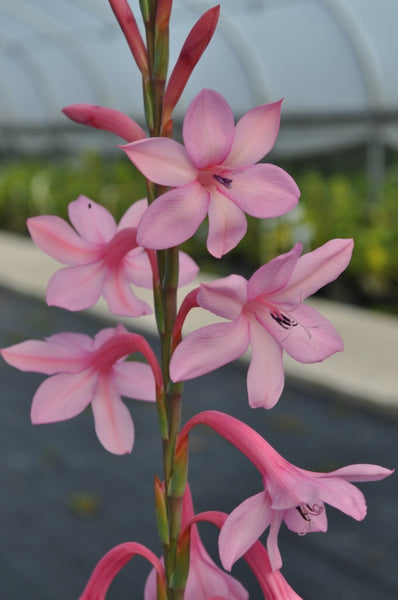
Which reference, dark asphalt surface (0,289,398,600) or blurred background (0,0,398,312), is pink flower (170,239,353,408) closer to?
dark asphalt surface (0,289,398,600)

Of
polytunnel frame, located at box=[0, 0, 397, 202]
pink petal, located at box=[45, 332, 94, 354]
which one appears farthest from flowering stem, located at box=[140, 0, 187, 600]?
polytunnel frame, located at box=[0, 0, 397, 202]

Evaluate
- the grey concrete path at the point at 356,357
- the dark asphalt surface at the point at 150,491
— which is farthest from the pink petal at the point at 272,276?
the grey concrete path at the point at 356,357

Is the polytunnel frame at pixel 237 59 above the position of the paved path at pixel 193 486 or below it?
above

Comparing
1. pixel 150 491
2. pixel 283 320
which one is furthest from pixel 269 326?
pixel 150 491

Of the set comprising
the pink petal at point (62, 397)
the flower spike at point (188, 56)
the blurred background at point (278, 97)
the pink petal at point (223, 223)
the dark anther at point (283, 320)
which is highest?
the flower spike at point (188, 56)

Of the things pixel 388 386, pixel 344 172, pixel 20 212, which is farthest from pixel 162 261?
pixel 20 212

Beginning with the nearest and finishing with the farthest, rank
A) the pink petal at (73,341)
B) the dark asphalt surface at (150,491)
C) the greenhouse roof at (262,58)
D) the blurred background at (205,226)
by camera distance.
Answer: the pink petal at (73,341) < the dark asphalt surface at (150,491) < the blurred background at (205,226) < the greenhouse roof at (262,58)

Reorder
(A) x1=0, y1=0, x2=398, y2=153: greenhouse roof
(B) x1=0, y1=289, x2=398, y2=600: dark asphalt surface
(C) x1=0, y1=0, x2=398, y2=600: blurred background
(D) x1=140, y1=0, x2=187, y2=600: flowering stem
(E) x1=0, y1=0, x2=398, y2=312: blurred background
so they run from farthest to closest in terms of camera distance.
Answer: (A) x1=0, y1=0, x2=398, y2=153: greenhouse roof < (E) x1=0, y1=0, x2=398, y2=312: blurred background < (C) x1=0, y1=0, x2=398, y2=600: blurred background < (B) x1=0, y1=289, x2=398, y2=600: dark asphalt surface < (D) x1=140, y1=0, x2=187, y2=600: flowering stem

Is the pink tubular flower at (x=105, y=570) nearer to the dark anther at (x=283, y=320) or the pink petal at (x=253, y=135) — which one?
the dark anther at (x=283, y=320)
